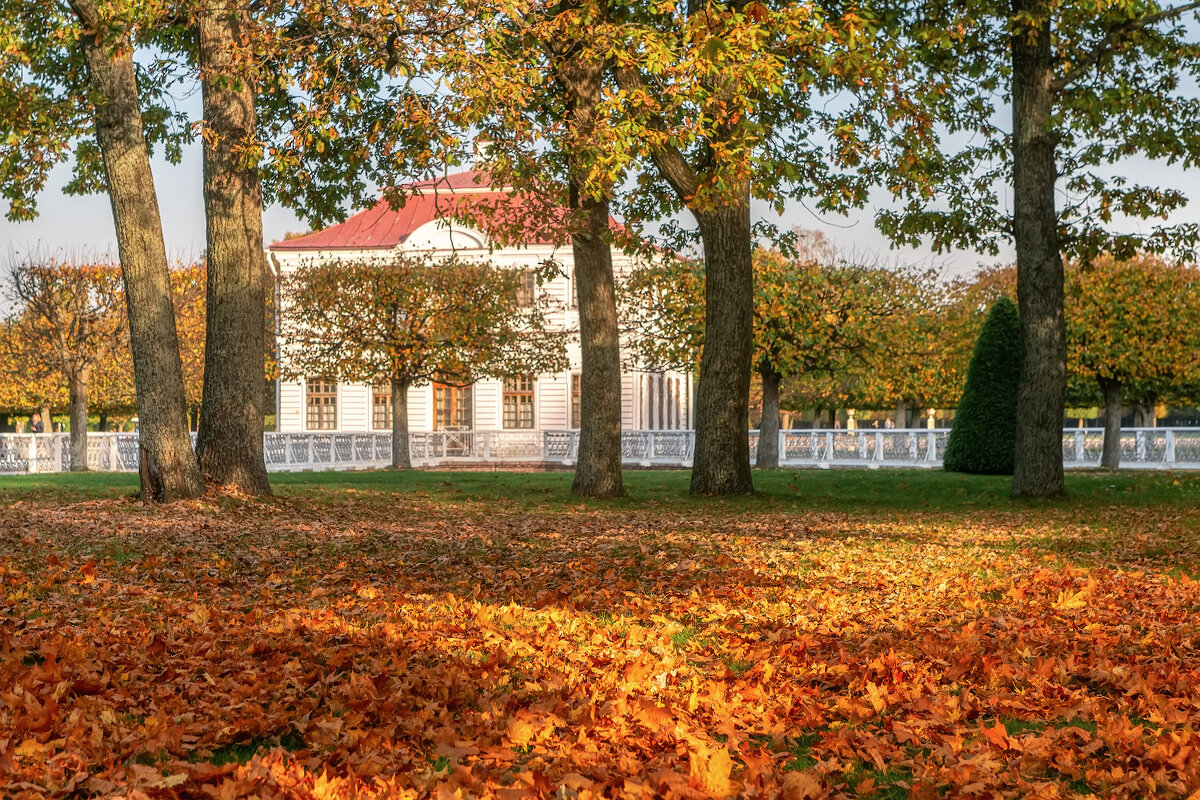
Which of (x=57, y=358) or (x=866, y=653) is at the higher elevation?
(x=57, y=358)

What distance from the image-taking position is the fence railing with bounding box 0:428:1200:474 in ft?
99.3

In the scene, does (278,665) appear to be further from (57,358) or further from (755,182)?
(57,358)

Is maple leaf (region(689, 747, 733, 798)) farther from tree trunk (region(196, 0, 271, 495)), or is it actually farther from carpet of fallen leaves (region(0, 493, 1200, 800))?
tree trunk (region(196, 0, 271, 495))

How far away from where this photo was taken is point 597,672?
514 centimetres

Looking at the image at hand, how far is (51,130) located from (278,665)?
11.3 meters

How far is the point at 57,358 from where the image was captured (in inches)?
1259

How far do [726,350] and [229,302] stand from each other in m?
6.64

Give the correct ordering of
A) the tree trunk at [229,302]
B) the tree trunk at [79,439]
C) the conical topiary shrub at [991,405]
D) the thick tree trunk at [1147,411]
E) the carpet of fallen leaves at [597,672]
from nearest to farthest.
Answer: the carpet of fallen leaves at [597,672] → the tree trunk at [229,302] → the conical topiary shrub at [991,405] → the tree trunk at [79,439] → the thick tree trunk at [1147,411]

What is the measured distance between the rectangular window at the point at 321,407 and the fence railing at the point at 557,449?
278 inches

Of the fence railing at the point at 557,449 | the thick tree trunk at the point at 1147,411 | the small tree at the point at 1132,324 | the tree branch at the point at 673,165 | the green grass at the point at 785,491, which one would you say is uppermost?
the tree branch at the point at 673,165

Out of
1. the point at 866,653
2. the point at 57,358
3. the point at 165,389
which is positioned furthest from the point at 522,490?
the point at 57,358

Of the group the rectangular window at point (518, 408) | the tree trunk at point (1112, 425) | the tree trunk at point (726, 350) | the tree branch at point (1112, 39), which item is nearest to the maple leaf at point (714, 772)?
the tree trunk at point (726, 350)

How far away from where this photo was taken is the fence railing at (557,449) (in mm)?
30266

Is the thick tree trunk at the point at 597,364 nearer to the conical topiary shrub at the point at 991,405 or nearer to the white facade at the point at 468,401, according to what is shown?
the conical topiary shrub at the point at 991,405
